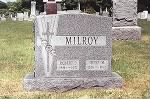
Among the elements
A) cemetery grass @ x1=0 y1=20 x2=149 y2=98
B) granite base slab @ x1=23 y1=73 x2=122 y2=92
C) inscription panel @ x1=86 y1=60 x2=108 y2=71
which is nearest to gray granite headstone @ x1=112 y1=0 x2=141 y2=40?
cemetery grass @ x1=0 y1=20 x2=149 y2=98

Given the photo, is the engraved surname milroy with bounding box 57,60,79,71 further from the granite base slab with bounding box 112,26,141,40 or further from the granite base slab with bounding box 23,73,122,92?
the granite base slab with bounding box 112,26,141,40

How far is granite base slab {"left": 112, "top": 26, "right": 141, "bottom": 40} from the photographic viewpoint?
14.3 m

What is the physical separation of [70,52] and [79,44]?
0.19 m

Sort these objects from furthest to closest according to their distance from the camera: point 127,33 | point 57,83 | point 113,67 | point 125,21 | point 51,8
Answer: point 125,21
point 127,33
point 113,67
point 51,8
point 57,83

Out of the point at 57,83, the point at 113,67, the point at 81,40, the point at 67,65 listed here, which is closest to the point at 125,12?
the point at 113,67

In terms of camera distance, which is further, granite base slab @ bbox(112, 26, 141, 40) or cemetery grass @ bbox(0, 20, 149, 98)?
granite base slab @ bbox(112, 26, 141, 40)

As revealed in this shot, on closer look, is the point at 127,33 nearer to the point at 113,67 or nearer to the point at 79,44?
the point at 113,67

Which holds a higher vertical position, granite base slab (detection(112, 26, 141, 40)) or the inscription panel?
the inscription panel

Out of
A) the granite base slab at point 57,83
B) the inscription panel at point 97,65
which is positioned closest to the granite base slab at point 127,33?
the inscription panel at point 97,65

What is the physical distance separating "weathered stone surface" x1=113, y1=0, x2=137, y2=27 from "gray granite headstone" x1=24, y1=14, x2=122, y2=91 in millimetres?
7671

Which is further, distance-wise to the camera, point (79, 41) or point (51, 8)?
point (51, 8)

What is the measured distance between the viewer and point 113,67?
885 cm

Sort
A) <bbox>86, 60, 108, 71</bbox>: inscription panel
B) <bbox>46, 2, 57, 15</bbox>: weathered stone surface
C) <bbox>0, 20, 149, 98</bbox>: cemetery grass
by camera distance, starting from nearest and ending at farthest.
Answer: <bbox>0, 20, 149, 98</bbox>: cemetery grass → <bbox>86, 60, 108, 71</bbox>: inscription panel → <bbox>46, 2, 57, 15</bbox>: weathered stone surface

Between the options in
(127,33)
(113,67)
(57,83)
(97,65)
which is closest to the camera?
(57,83)
